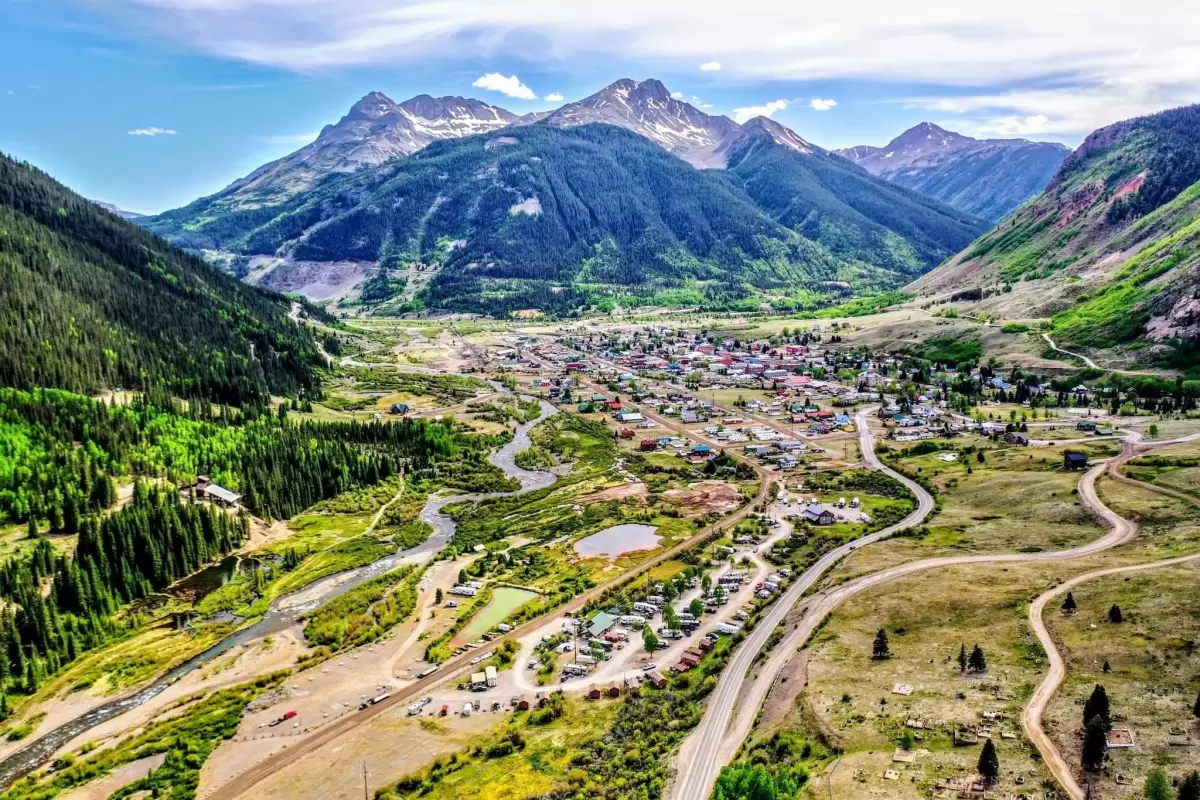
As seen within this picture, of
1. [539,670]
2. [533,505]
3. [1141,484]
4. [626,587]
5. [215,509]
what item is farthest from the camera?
[533,505]

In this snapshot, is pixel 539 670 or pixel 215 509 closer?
pixel 539 670

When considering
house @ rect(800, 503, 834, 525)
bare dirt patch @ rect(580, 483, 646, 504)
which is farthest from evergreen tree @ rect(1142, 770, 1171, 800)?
bare dirt patch @ rect(580, 483, 646, 504)

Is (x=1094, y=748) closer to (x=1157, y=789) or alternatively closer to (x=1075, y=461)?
(x=1157, y=789)

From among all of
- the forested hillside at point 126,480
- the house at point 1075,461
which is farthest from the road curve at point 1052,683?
the forested hillside at point 126,480

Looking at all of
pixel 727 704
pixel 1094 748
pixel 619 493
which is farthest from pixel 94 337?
pixel 1094 748

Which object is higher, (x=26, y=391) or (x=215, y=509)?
(x=26, y=391)

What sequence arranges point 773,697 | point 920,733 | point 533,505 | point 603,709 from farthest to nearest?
point 533,505, point 603,709, point 773,697, point 920,733

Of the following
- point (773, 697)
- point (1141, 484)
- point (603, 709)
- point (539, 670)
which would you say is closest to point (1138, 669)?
point (773, 697)

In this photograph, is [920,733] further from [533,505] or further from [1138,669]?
[533,505]
